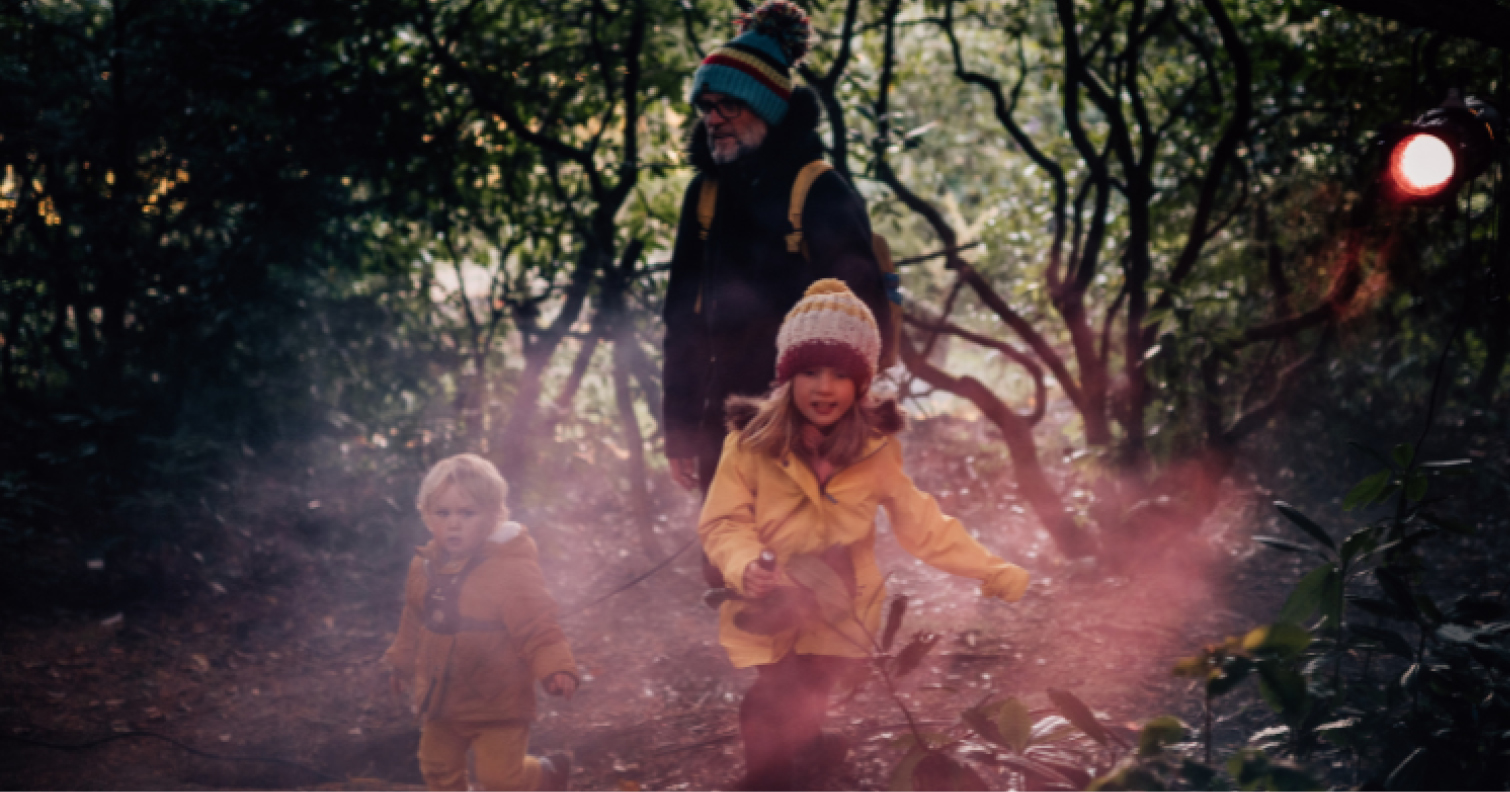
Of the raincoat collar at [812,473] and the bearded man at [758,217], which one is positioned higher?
the bearded man at [758,217]

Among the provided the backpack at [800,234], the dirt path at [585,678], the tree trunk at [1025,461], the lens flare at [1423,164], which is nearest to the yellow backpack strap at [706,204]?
the backpack at [800,234]

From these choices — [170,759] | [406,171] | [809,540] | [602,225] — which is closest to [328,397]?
[406,171]

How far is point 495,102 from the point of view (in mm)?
4797

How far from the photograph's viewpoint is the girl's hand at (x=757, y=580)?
6.35ft

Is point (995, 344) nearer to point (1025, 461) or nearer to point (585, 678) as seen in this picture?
point (1025, 461)

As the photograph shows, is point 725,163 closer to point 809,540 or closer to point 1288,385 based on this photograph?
point 809,540

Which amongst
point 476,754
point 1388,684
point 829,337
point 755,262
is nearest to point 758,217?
point 755,262

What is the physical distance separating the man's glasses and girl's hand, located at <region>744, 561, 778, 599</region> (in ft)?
4.50

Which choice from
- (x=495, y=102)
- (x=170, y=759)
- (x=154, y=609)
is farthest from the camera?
(x=495, y=102)

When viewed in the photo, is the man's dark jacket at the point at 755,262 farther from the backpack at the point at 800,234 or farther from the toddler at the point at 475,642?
the toddler at the point at 475,642

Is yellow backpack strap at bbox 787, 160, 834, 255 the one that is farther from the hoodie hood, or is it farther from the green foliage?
the green foliage

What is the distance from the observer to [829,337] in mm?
2160

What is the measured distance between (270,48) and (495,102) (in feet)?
3.55

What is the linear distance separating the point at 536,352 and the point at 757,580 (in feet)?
11.6
